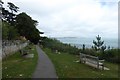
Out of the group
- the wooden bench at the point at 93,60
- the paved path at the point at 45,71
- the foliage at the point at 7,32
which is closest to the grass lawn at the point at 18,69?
the paved path at the point at 45,71

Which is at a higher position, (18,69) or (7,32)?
(7,32)

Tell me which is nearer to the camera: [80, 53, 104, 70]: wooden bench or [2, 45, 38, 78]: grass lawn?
[2, 45, 38, 78]: grass lawn

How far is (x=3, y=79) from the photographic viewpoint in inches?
453

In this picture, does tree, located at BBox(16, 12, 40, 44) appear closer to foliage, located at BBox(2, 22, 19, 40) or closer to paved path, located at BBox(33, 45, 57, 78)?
foliage, located at BBox(2, 22, 19, 40)

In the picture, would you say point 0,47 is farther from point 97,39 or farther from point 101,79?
point 97,39

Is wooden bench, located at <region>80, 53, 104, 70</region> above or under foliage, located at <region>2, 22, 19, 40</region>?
under

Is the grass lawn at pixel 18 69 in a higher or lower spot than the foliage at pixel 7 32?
lower

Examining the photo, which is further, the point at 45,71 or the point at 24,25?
the point at 24,25

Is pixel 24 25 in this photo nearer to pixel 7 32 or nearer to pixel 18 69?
pixel 7 32

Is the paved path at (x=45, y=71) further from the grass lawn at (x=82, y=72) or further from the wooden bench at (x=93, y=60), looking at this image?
the wooden bench at (x=93, y=60)

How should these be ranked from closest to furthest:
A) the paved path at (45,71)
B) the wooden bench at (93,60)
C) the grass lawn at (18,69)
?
the paved path at (45,71), the grass lawn at (18,69), the wooden bench at (93,60)

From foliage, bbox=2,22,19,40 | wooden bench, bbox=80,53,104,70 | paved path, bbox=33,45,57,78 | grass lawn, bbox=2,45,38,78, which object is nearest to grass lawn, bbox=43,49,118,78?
paved path, bbox=33,45,57,78

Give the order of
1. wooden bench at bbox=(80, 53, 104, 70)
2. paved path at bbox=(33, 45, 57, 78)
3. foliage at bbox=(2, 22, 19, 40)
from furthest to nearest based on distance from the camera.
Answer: foliage at bbox=(2, 22, 19, 40)
wooden bench at bbox=(80, 53, 104, 70)
paved path at bbox=(33, 45, 57, 78)

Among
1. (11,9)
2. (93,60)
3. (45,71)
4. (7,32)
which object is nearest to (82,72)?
(45,71)
